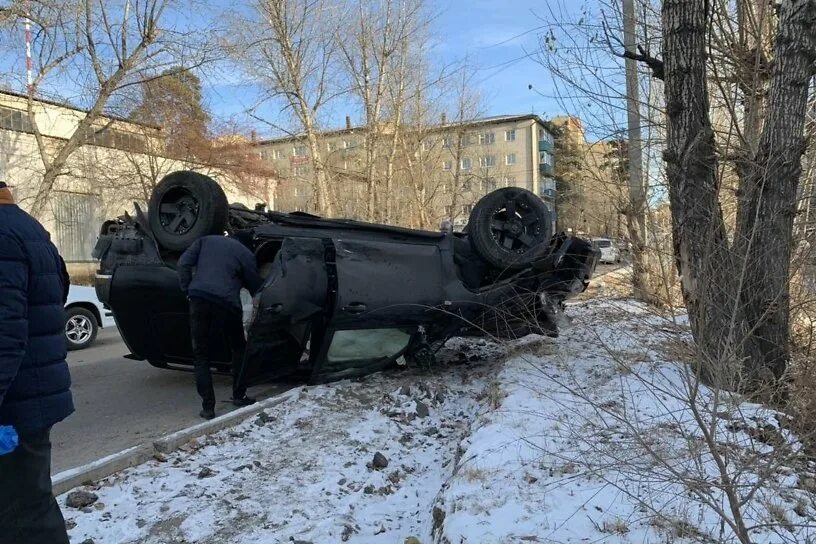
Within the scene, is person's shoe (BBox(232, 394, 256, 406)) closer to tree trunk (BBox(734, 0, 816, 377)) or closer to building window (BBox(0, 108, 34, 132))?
tree trunk (BBox(734, 0, 816, 377))

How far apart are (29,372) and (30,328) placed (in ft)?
0.54

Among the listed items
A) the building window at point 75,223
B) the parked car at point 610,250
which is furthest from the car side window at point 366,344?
the building window at point 75,223

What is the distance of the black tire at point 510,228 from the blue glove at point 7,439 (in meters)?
4.62

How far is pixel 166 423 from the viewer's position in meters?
5.17

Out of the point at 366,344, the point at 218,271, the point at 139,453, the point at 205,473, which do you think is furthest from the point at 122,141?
the point at 205,473

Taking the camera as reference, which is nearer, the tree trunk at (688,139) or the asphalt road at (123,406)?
the tree trunk at (688,139)

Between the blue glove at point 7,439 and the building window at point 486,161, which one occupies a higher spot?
the building window at point 486,161

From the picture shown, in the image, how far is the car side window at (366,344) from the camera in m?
5.63

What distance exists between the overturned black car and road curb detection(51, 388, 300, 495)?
0.52m

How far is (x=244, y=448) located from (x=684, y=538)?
3.00 m

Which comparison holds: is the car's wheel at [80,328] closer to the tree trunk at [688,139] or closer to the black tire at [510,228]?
the black tire at [510,228]

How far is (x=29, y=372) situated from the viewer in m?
2.21

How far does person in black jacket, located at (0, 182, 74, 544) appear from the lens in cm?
210

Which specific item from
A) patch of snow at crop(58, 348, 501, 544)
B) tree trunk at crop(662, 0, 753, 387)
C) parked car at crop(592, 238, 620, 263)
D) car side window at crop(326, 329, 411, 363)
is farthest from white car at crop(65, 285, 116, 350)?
tree trunk at crop(662, 0, 753, 387)
